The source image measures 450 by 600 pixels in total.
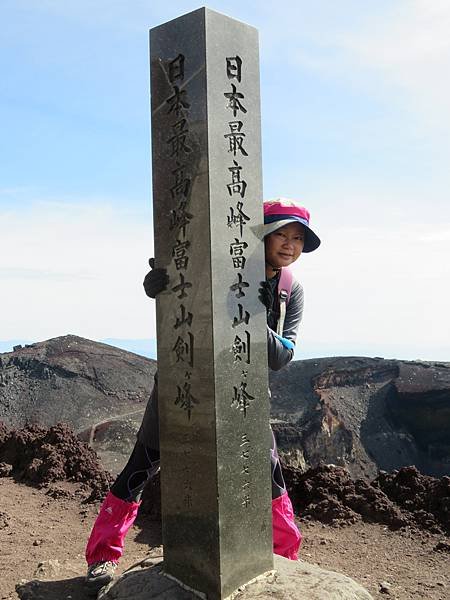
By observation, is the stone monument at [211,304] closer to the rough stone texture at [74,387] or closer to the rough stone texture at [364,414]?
the rough stone texture at [74,387]

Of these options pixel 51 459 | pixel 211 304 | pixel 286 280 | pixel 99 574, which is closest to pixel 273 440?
pixel 286 280

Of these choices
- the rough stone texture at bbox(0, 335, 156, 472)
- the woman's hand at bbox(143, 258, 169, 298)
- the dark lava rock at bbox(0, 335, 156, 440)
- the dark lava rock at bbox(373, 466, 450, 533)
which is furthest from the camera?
the dark lava rock at bbox(0, 335, 156, 440)

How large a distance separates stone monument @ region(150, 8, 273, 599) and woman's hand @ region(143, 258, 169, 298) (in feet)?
0.15

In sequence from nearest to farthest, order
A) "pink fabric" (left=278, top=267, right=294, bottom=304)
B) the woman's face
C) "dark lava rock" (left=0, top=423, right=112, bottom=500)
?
1. the woman's face
2. "pink fabric" (left=278, top=267, right=294, bottom=304)
3. "dark lava rock" (left=0, top=423, right=112, bottom=500)

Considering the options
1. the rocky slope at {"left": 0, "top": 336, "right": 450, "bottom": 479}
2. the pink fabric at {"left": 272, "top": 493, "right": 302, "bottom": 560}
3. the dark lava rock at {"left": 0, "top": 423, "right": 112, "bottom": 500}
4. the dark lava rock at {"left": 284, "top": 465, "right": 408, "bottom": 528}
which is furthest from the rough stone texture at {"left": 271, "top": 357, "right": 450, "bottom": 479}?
the pink fabric at {"left": 272, "top": 493, "right": 302, "bottom": 560}

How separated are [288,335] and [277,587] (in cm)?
147

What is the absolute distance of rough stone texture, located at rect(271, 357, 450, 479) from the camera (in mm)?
13008

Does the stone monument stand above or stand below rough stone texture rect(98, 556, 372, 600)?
above

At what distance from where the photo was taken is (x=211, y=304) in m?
3.39

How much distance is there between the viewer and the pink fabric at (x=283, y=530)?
4246mm

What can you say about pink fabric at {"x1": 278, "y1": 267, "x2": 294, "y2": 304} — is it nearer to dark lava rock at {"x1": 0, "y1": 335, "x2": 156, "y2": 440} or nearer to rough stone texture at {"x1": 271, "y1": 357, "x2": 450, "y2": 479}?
rough stone texture at {"x1": 271, "y1": 357, "x2": 450, "y2": 479}

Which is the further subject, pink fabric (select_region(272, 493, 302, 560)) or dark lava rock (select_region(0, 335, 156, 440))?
dark lava rock (select_region(0, 335, 156, 440))

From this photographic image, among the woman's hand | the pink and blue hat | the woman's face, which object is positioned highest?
the pink and blue hat

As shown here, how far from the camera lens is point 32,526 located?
19.7 feet
